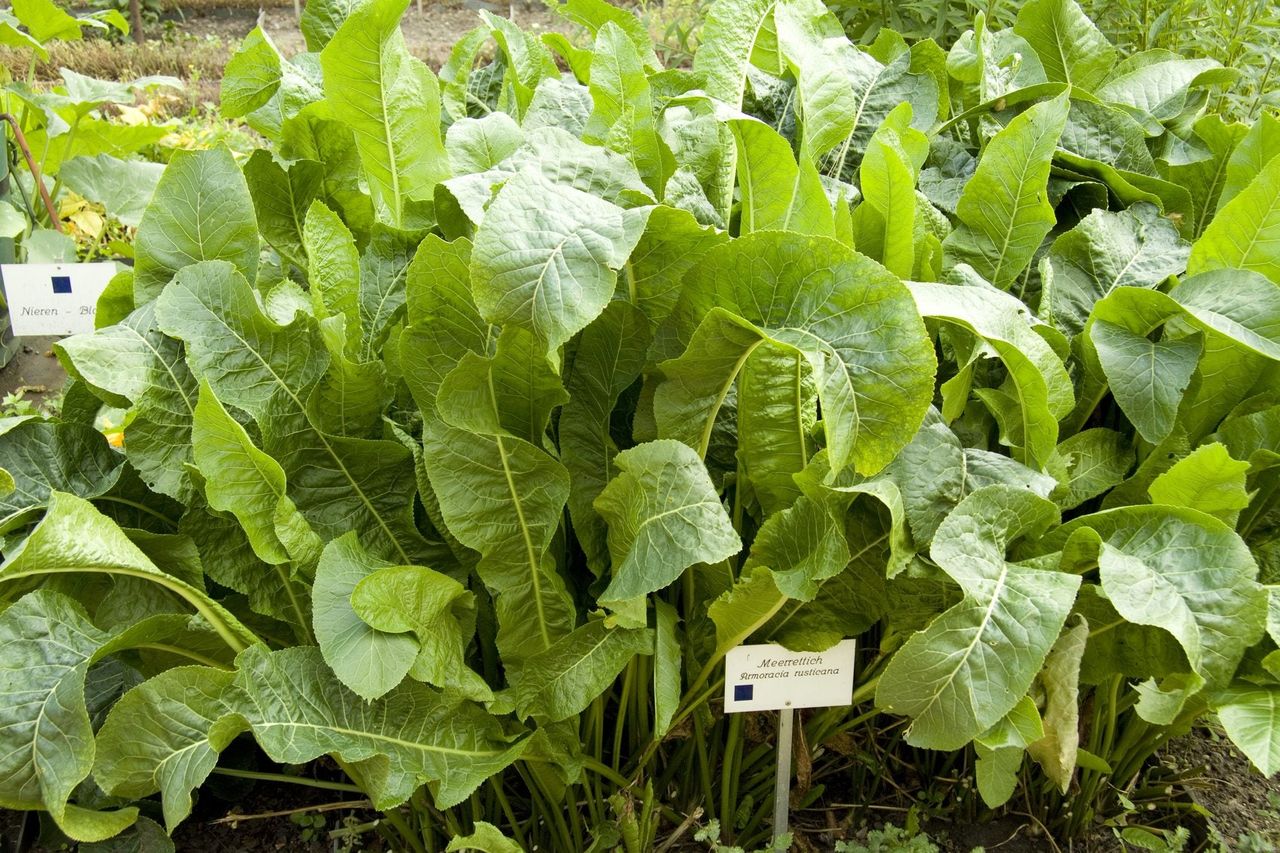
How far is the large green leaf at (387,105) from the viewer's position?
52.1 inches

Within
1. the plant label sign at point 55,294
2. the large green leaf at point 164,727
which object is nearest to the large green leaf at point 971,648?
the large green leaf at point 164,727

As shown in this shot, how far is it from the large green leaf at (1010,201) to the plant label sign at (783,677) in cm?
50

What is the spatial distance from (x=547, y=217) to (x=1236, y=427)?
2.69 feet

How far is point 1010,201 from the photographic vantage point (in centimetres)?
135

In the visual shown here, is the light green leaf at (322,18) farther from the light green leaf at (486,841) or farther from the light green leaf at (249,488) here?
the light green leaf at (486,841)

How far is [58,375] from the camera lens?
8.65 ft

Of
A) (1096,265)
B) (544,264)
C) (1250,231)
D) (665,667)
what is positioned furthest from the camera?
(1096,265)

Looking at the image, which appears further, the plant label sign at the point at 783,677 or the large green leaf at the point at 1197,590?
the plant label sign at the point at 783,677

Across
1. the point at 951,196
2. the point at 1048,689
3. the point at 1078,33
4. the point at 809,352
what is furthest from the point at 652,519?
the point at 1078,33

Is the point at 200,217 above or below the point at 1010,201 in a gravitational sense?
below

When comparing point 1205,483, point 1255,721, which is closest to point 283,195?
point 1205,483

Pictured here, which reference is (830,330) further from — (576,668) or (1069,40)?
(1069,40)

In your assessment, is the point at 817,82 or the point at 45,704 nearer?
the point at 45,704

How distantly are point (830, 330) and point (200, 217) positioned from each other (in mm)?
779
